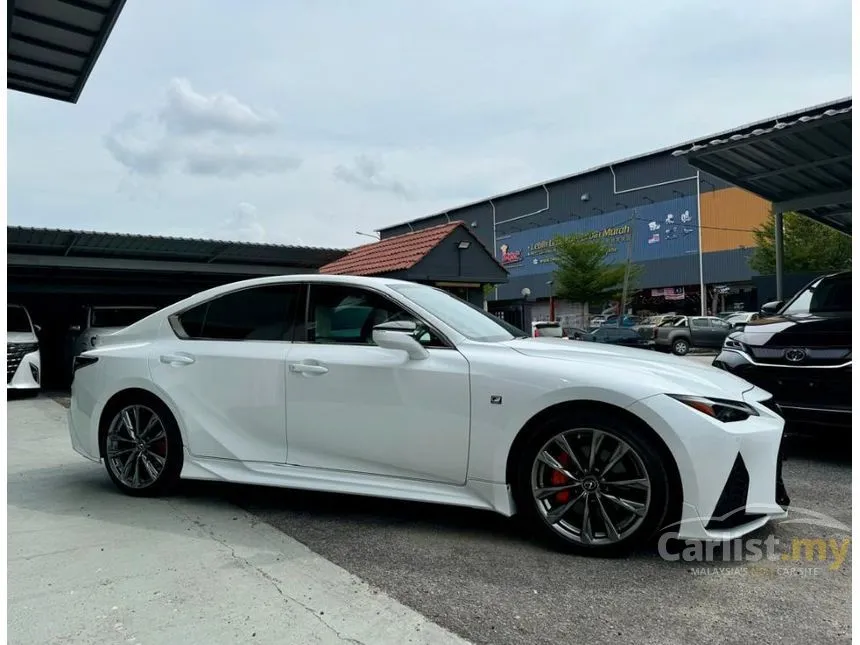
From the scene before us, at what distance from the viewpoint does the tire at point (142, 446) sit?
4.06 metres

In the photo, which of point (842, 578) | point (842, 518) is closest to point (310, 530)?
point (842, 578)

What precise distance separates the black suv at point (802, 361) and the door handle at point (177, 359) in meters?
4.07

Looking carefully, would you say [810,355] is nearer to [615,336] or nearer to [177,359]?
[177,359]

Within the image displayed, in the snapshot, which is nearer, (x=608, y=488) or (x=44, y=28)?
(x=608, y=488)

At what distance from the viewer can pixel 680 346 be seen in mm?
24500

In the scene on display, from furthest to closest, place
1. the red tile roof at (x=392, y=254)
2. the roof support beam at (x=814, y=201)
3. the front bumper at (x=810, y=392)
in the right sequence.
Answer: the red tile roof at (x=392, y=254) < the roof support beam at (x=814, y=201) < the front bumper at (x=810, y=392)

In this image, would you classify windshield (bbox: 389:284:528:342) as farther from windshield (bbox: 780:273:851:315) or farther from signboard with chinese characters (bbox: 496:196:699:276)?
signboard with chinese characters (bbox: 496:196:699:276)

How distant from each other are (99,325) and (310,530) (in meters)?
10.7

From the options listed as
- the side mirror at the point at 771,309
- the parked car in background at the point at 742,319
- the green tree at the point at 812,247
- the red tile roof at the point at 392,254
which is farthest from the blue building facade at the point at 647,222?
the side mirror at the point at 771,309

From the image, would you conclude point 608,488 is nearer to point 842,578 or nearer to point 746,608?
point 746,608

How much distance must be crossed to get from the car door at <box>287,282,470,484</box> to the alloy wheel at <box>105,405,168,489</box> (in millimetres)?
999

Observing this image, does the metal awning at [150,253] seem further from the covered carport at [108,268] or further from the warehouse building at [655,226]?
the warehouse building at [655,226]

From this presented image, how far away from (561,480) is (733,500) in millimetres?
765

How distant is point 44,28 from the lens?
7.15 m
